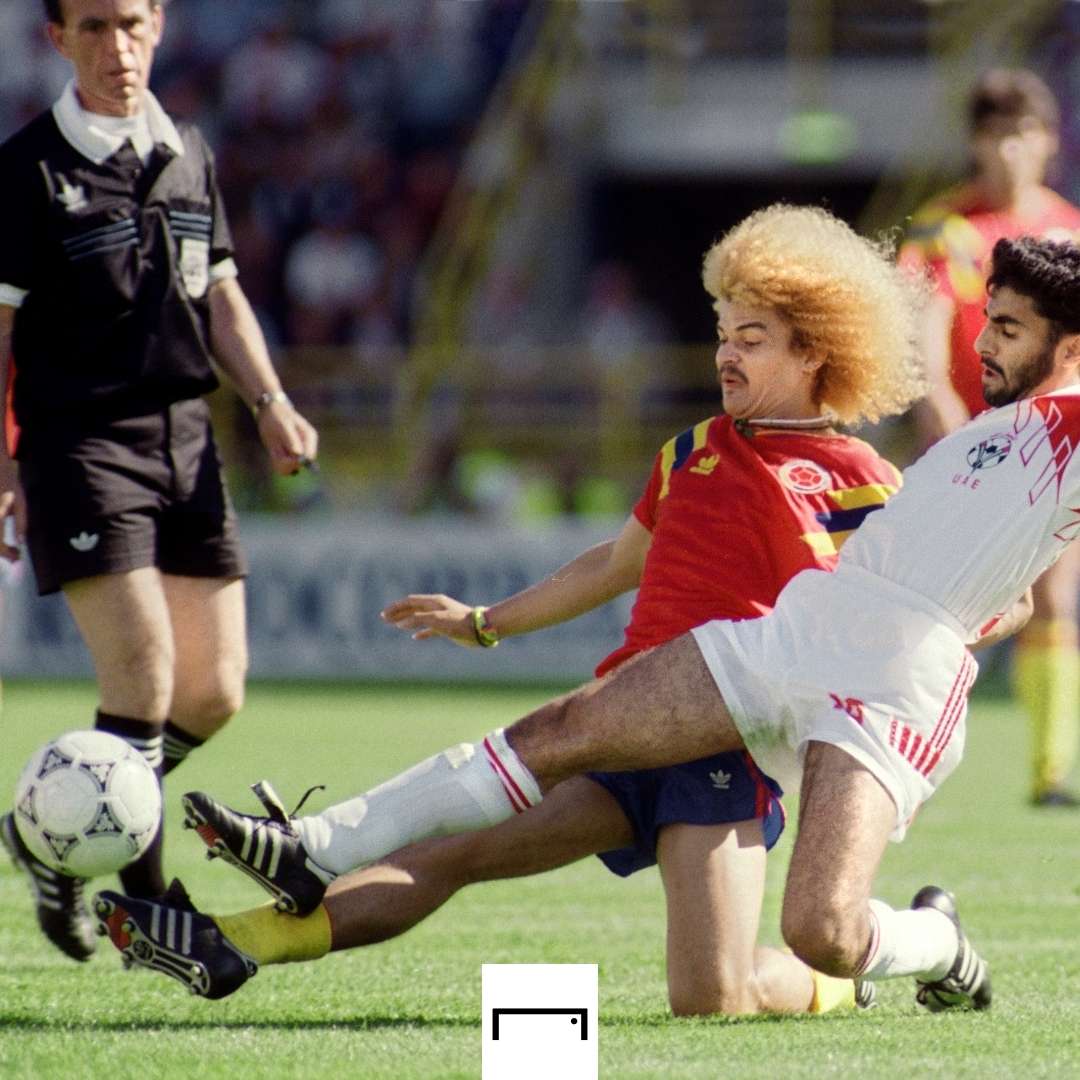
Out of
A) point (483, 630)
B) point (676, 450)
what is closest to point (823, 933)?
point (483, 630)

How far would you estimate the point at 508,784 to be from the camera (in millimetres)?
4059

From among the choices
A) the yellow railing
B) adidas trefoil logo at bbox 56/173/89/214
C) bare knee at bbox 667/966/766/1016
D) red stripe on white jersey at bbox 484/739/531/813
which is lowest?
the yellow railing

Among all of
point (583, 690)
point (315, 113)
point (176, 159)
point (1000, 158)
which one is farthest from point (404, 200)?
point (583, 690)

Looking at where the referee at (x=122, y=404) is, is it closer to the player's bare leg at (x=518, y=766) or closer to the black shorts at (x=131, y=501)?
the black shorts at (x=131, y=501)

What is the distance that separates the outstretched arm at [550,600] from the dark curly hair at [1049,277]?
904 millimetres

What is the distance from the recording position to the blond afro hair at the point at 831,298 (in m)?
4.42

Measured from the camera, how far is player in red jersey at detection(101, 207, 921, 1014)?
4148mm

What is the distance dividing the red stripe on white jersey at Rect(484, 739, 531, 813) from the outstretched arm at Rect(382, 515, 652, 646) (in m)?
0.44

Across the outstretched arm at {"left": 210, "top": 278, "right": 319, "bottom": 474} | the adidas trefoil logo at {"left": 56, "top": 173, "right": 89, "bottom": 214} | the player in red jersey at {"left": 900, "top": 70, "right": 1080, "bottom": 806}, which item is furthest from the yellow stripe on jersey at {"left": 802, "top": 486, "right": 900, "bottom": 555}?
the player in red jersey at {"left": 900, "top": 70, "right": 1080, "bottom": 806}

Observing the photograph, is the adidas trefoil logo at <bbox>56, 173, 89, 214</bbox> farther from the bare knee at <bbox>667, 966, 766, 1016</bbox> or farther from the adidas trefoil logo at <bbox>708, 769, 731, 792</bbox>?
the bare knee at <bbox>667, 966, 766, 1016</bbox>

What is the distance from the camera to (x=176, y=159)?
5.14 m

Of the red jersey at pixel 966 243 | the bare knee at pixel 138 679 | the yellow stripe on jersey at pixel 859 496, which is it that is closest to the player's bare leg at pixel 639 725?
the yellow stripe on jersey at pixel 859 496

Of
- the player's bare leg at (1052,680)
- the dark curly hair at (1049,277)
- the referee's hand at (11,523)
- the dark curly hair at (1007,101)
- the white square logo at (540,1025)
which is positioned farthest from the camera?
the player's bare leg at (1052,680)

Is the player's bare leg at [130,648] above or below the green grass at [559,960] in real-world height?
above
